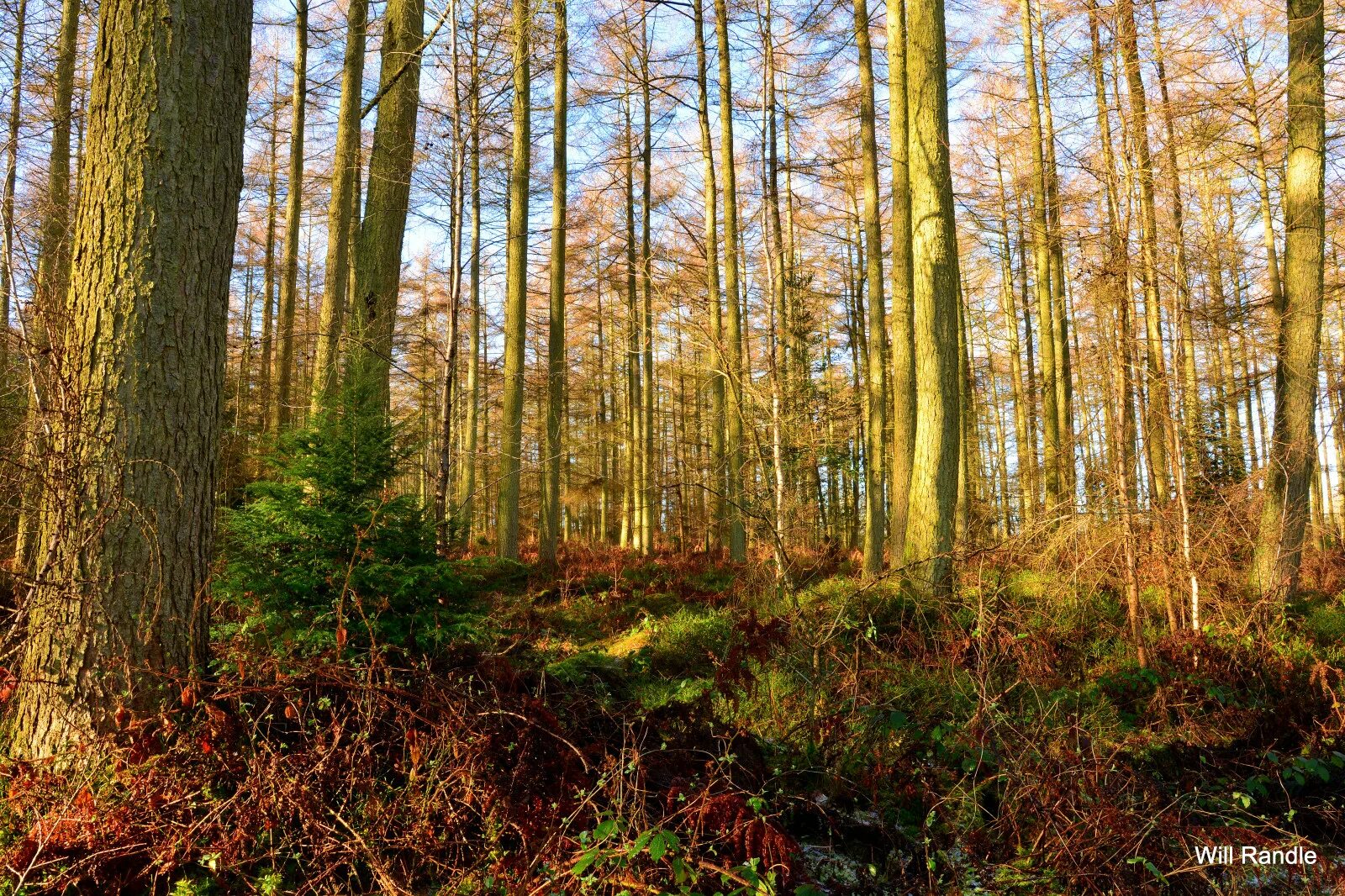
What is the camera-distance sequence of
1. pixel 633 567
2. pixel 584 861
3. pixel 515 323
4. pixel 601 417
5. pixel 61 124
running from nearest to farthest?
pixel 584 861, pixel 61 124, pixel 515 323, pixel 633 567, pixel 601 417

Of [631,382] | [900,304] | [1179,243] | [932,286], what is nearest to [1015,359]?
[631,382]

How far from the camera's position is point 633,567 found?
40.8 ft

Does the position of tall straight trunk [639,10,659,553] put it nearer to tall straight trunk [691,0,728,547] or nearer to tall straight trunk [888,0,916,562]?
tall straight trunk [691,0,728,547]

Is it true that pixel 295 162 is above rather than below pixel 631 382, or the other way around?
above

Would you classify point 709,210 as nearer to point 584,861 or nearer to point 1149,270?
point 1149,270

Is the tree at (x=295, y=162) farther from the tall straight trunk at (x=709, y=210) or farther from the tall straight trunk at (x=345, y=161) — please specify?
the tall straight trunk at (x=709, y=210)

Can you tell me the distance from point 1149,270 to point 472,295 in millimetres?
13766

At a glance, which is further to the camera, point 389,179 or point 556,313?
point 556,313

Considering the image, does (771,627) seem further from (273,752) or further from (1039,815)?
(273,752)

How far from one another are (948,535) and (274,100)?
15.7m

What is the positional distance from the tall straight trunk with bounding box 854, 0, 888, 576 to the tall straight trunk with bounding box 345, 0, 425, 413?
7.25m

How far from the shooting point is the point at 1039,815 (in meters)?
3.71

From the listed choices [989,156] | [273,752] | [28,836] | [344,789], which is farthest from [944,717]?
[989,156]

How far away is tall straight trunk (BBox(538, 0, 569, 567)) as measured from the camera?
38.8 feet
